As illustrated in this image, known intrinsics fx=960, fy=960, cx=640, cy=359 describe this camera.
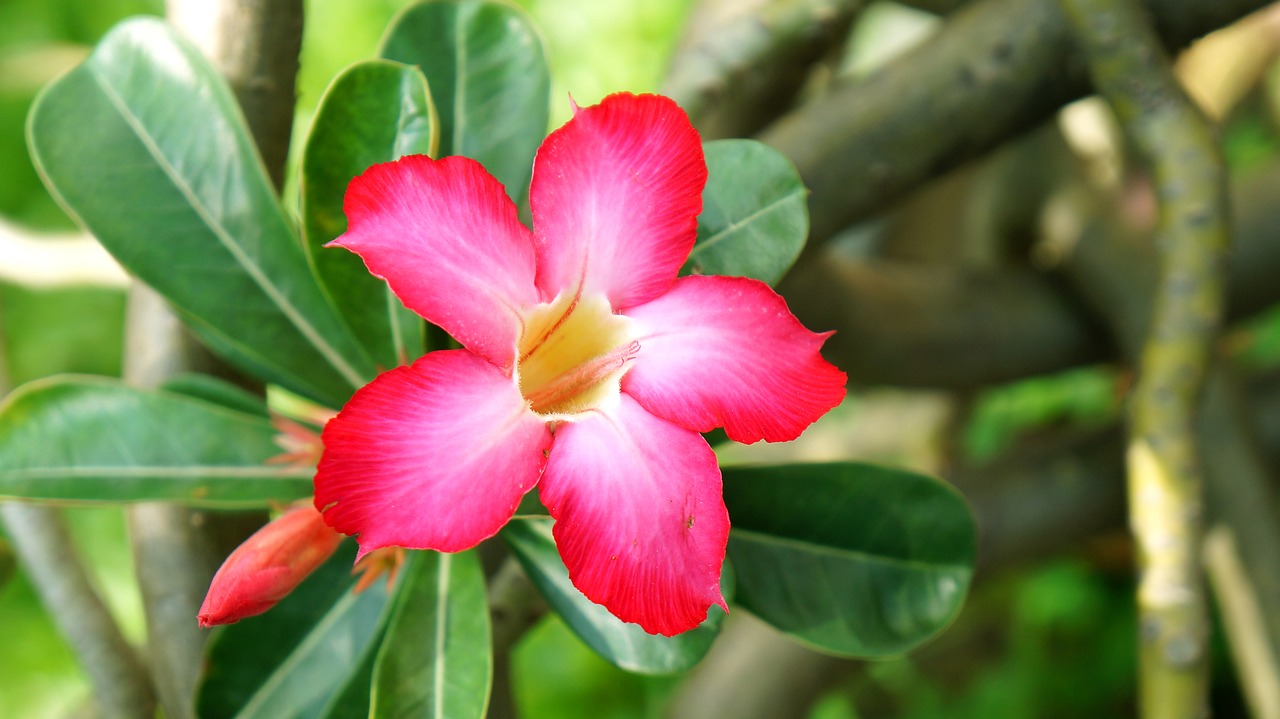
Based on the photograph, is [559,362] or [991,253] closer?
[559,362]

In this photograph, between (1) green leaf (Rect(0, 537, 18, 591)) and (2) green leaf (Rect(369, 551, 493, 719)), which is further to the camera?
(1) green leaf (Rect(0, 537, 18, 591))

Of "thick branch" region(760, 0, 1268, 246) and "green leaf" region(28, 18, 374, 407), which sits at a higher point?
"green leaf" region(28, 18, 374, 407)

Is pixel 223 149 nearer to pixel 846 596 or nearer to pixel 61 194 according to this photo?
pixel 61 194

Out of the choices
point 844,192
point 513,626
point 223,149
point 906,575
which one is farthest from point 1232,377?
point 223,149

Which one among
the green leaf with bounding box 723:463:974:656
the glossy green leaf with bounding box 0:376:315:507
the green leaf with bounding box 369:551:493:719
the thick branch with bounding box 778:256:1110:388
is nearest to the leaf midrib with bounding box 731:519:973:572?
the green leaf with bounding box 723:463:974:656

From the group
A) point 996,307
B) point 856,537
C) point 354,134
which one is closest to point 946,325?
point 996,307

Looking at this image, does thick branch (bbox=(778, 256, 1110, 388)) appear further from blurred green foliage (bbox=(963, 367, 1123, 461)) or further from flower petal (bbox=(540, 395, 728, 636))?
blurred green foliage (bbox=(963, 367, 1123, 461))

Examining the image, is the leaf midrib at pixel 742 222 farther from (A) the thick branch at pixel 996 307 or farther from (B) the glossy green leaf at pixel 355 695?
(A) the thick branch at pixel 996 307
